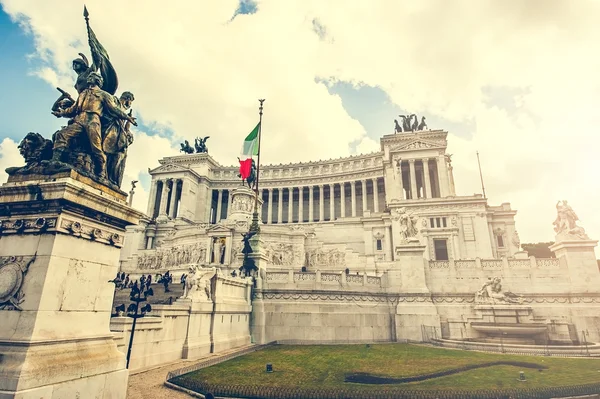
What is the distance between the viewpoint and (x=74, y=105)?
6926mm

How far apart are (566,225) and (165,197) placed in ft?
252

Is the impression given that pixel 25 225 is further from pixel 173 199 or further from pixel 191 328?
pixel 173 199

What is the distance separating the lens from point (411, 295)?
87.4 ft

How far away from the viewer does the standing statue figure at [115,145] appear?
23.1ft

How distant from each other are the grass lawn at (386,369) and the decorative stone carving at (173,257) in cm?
3057

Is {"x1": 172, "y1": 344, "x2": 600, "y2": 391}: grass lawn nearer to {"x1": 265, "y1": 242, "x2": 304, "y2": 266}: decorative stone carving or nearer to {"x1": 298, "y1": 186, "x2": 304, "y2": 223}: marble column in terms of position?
{"x1": 265, "y1": 242, "x2": 304, "y2": 266}: decorative stone carving

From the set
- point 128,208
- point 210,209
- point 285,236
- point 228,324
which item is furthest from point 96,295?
point 210,209

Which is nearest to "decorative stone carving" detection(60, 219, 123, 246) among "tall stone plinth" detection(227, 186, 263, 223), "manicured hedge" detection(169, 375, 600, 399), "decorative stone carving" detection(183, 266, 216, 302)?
"manicured hedge" detection(169, 375, 600, 399)

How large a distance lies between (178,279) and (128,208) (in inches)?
1387

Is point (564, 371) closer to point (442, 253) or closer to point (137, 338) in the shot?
point (137, 338)

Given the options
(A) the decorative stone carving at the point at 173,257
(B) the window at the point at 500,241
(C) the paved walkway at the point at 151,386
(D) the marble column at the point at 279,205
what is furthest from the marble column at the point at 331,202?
(C) the paved walkway at the point at 151,386

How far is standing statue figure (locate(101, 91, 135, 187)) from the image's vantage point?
7.05 metres

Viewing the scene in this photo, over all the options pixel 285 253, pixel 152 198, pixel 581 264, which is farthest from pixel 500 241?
pixel 152 198

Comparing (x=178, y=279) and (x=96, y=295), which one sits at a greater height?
(x=178, y=279)
